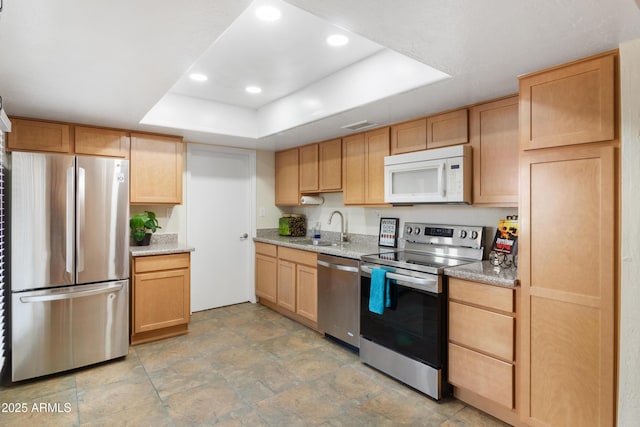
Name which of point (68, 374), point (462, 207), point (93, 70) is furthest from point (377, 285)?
point (68, 374)

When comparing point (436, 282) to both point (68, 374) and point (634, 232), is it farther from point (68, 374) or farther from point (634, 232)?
point (68, 374)

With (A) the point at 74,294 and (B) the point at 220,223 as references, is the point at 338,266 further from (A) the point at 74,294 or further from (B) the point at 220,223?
(A) the point at 74,294

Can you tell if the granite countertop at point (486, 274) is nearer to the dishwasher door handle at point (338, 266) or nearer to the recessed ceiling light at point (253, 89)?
the dishwasher door handle at point (338, 266)

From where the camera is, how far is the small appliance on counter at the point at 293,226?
4611 millimetres

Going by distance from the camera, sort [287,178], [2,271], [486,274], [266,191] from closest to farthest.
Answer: [486,274], [2,271], [287,178], [266,191]

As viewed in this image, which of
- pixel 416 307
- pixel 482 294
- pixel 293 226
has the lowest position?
pixel 416 307

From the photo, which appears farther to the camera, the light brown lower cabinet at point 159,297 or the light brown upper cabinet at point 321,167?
the light brown upper cabinet at point 321,167

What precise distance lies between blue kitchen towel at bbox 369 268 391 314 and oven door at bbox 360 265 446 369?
36 mm

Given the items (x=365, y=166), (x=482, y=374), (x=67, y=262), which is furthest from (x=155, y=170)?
(x=482, y=374)

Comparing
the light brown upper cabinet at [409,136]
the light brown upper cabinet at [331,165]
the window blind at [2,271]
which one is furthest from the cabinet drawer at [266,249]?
the window blind at [2,271]

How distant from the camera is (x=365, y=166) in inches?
137

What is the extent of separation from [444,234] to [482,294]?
881mm

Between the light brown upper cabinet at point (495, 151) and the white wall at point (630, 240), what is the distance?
73cm

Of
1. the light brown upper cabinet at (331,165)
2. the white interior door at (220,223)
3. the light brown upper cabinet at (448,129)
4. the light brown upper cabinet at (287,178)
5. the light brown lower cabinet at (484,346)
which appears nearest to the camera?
the light brown lower cabinet at (484,346)
